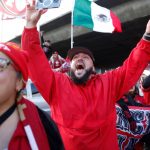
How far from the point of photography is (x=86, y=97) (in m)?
3.88

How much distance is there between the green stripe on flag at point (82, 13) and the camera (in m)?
7.20

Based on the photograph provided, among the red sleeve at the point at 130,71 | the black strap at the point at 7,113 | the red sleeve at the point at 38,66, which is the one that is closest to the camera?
the black strap at the point at 7,113

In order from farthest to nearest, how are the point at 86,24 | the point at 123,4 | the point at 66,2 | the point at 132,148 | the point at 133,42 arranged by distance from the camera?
the point at 133,42
the point at 66,2
the point at 123,4
the point at 86,24
the point at 132,148

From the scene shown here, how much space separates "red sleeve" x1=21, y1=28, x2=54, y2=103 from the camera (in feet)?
11.7

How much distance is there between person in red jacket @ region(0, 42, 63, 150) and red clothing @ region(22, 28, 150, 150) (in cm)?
149

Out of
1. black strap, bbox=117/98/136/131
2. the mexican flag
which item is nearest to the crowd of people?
black strap, bbox=117/98/136/131

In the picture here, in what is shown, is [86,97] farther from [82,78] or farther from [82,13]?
[82,13]

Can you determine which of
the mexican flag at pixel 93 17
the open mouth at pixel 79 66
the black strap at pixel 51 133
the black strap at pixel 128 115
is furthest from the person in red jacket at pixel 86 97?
the mexican flag at pixel 93 17

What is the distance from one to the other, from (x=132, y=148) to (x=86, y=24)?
2.84m

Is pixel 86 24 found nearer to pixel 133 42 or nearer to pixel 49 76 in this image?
pixel 49 76

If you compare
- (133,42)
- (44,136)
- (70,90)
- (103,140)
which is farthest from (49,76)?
(133,42)

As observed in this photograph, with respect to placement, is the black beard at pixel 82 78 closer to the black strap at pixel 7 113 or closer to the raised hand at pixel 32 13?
the raised hand at pixel 32 13

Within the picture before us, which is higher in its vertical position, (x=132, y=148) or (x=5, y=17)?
(x=5, y=17)

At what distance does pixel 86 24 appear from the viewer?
729 cm
